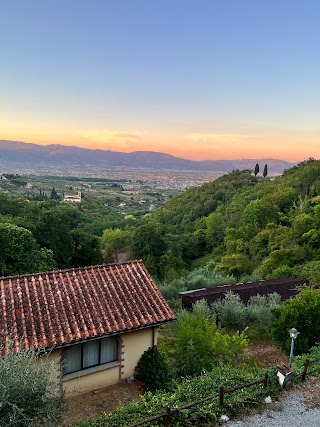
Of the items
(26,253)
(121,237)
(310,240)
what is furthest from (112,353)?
(121,237)

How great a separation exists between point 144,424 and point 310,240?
27999 millimetres

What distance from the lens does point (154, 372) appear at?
11.3m

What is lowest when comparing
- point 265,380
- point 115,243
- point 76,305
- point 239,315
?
point 115,243

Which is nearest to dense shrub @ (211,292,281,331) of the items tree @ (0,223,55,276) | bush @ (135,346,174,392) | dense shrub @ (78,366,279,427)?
bush @ (135,346,174,392)

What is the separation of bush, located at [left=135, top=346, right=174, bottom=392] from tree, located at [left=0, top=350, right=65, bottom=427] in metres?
4.99

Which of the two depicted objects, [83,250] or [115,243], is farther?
[115,243]

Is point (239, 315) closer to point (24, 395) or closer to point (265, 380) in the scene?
point (265, 380)

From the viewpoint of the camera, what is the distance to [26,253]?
940 inches

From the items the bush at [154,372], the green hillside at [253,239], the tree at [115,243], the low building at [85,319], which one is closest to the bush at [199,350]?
the bush at [154,372]

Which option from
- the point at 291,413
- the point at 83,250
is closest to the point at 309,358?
the point at 291,413

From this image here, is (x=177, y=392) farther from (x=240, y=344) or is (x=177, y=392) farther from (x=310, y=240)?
(x=310, y=240)

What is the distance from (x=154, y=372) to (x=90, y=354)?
7.05ft

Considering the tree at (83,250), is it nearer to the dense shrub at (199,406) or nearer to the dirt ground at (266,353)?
the dirt ground at (266,353)

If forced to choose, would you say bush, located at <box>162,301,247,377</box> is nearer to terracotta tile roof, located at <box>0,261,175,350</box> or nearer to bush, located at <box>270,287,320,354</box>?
terracotta tile roof, located at <box>0,261,175,350</box>
